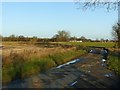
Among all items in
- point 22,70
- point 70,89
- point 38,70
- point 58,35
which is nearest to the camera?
point 70,89

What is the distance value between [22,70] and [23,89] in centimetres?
729

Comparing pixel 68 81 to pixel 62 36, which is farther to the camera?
pixel 62 36

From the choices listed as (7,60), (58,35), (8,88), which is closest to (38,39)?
(58,35)

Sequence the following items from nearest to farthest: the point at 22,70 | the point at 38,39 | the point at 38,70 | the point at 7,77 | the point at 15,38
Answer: the point at 7,77 < the point at 22,70 < the point at 38,70 < the point at 15,38 < the point at 38,39

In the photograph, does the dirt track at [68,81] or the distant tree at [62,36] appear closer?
the dirt track at [68,81]

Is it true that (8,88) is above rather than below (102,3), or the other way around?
below

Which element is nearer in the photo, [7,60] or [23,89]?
[23,89]

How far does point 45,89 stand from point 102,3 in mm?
7066

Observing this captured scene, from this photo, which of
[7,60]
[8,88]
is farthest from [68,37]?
[8,88]

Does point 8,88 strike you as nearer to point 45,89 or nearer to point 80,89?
point 45,89

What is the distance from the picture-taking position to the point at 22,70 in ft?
69.9

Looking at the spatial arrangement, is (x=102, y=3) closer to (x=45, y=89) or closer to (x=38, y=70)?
(x=45, y=89)

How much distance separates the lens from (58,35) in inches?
6117

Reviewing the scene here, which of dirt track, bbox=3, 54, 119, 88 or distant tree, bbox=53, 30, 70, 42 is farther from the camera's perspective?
distant tree, bbox=53, 30, 70, 42
